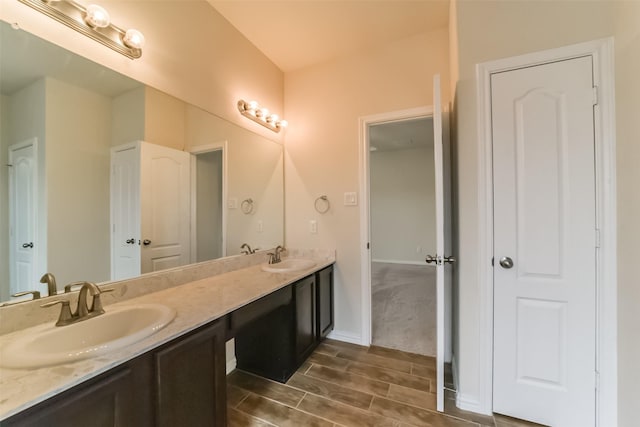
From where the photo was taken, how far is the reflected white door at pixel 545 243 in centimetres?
144

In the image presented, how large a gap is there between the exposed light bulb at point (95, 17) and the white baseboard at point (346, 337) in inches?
112

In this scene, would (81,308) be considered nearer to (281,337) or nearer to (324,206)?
(281,337)

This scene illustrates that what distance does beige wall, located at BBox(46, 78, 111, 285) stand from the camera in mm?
1210

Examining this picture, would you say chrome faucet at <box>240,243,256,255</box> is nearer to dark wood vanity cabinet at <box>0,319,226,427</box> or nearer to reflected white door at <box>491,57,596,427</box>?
dark wood vanity cabinet at <box>0,319,226,427</box>

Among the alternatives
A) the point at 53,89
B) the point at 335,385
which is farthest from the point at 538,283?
the point at 53,89

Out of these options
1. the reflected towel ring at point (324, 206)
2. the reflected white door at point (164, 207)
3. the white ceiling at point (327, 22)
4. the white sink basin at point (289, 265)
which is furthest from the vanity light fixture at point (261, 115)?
the white sink basin at point (289, 265)

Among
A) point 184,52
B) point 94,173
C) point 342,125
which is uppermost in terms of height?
point 184,52

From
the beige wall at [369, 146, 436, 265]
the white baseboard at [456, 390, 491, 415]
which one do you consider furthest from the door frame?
the beige wall at [369, 146, 436, 265]

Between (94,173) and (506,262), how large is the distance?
240cm

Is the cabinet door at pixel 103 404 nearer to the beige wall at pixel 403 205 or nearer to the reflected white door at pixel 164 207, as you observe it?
the reflected white door at pixel 164 207

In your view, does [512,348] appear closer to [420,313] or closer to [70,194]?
[420,313]

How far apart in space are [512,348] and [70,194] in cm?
261

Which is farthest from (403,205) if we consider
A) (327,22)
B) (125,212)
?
(125,212)

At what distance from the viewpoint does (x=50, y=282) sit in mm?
1141
